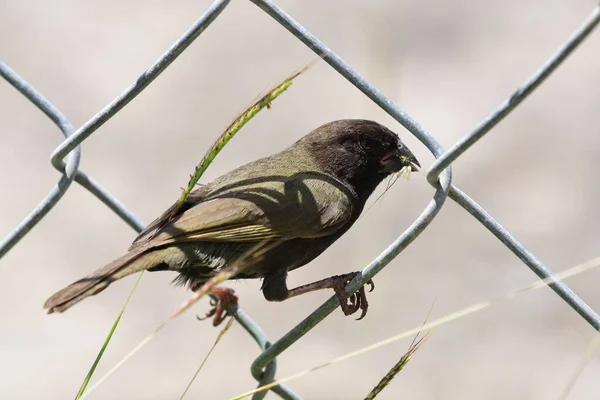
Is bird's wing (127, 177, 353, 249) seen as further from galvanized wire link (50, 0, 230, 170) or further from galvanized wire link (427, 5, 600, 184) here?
galvanized wire link (427, 5, 600, 184)

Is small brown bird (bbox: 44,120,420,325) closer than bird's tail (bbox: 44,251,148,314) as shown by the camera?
No

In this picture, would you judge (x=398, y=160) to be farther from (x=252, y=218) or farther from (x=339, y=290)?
(x=339, y=290)

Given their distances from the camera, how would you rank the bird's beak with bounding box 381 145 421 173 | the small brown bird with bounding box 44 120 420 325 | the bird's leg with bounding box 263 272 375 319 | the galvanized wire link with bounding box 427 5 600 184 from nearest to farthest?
the galvanized wire link with bounding box 427 5 600 184
the bird's leg with bounding box 263 272 375 319
the small brown bird with bounding box 44 120 420 325
the bird's beak with bounding box 381 145 421 173

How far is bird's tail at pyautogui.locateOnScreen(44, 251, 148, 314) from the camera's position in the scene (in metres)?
3.16

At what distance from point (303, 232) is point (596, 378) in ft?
12.4

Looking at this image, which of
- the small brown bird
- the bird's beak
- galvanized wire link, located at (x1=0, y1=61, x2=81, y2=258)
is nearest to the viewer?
galvanized wire link, located at (x1=0, y1=61, x2=81, y2=258)

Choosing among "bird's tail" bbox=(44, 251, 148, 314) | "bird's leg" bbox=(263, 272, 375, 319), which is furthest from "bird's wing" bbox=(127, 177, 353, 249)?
"bird's leg" bbox=(263, 272, 375, 319)

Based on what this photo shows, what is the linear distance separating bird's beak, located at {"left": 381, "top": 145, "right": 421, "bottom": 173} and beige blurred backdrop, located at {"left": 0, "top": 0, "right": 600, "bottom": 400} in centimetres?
31

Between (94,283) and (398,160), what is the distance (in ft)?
5.77

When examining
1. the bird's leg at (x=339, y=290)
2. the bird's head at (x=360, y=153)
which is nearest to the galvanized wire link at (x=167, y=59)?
the bird's leg at (x=339, y=290)

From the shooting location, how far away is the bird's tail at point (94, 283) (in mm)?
3160

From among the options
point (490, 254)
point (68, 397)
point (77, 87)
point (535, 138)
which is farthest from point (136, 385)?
point (535, 138)

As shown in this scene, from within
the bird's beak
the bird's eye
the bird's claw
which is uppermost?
the bird's eye

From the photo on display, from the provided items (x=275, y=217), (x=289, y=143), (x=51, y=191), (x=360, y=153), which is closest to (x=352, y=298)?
(x=275, y=217)
